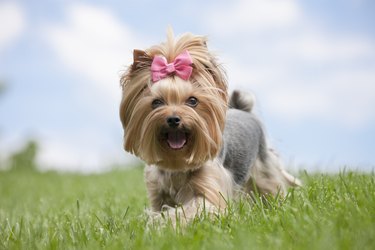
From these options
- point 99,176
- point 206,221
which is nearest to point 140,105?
point 206,221

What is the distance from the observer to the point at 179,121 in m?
4.56

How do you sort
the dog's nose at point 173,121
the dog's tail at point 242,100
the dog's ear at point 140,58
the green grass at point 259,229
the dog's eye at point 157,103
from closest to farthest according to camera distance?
the green grass at point 259,229, the dog's nose at point 173,121, the dog's eye at point 157,103, the dog's ear at point 140,58, the dog's tail at point 242,100

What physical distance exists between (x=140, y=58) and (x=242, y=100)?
1.92 metres

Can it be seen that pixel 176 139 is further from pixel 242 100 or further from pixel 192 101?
A: pixel 242 100

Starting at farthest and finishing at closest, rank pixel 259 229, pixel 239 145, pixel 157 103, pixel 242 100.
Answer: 1. pixel 242 100
2. pixel 239 145
3. pixel 157 103
4. pixel 259 229

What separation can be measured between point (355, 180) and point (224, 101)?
1.70 m

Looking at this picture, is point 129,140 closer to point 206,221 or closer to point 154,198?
point 154,198

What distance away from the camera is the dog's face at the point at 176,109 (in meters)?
4.62

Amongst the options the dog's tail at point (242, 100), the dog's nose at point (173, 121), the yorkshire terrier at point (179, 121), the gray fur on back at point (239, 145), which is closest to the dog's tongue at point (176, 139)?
the yorkshire terrier at point (179, 121)

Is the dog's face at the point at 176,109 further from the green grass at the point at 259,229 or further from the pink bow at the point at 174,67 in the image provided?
the green grass at the point at 259,229

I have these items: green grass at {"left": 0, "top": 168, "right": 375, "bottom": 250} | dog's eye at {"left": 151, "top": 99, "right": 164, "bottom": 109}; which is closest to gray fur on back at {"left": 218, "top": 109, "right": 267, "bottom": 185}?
green grass at {"left": 0, "top": 168, "right": 375, "bottom": 250}

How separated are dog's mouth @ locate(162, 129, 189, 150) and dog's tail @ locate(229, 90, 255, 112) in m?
1.81

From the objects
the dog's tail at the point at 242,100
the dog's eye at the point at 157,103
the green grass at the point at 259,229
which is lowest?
the green grass at the point at 259,229

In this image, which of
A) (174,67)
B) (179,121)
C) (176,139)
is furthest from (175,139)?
(174,67)
